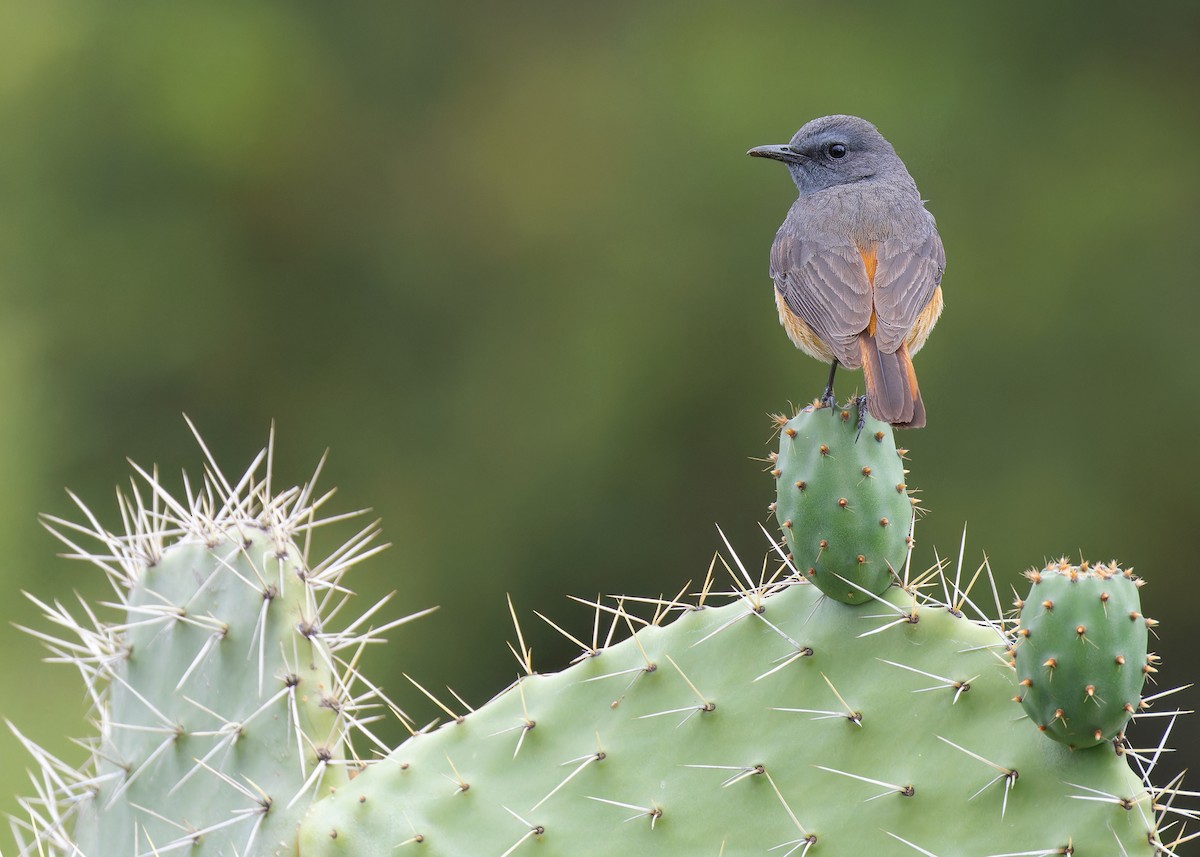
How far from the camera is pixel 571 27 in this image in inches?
316

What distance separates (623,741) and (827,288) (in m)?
0.87

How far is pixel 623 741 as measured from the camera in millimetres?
1855

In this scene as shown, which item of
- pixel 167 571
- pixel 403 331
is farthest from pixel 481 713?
pixel 403 331

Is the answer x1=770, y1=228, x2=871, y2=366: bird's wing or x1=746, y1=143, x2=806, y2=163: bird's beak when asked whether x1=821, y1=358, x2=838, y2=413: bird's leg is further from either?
x1=746, y1=143, x2=806, y2=163: bird's beak

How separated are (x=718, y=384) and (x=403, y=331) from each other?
1610mm

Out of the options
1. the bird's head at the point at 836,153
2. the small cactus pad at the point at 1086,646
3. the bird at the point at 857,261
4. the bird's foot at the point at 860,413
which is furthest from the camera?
the bird's head at the point at 836,153

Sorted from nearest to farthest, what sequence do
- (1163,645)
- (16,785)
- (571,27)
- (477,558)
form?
(16,785)
(1163,645)
(477,558)
(571,27)

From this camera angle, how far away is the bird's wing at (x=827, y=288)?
2.30 meters

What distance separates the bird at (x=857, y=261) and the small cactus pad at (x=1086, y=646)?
1.69ft

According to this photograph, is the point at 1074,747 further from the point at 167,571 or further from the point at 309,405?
the point at 309,405

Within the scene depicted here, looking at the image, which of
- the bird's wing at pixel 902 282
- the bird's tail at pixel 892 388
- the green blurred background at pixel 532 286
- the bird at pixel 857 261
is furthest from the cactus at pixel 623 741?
the green blurred background at pixel 532 286

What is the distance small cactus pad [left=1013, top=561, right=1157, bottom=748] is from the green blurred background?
507cm

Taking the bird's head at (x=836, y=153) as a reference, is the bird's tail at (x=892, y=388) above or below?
below

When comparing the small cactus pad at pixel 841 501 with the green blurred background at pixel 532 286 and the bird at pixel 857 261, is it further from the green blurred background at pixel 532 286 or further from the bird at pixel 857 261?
the green blurred background at pixel 532 286
